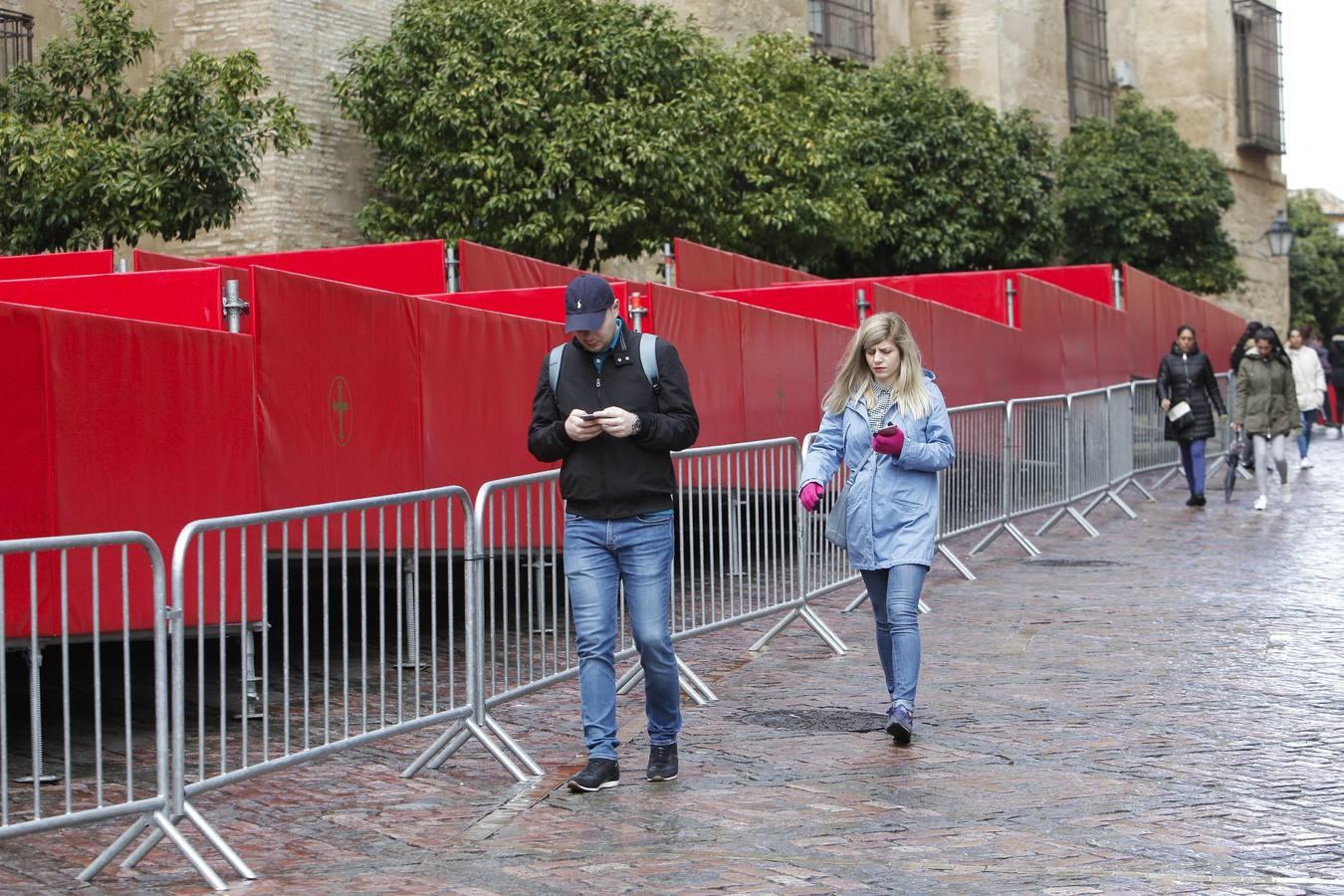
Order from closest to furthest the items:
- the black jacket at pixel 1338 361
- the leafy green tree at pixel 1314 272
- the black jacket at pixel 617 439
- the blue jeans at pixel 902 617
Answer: the black jacket at pixel 617 439 → the blue jeans at pixel 902 617 → the black jacket at pixel 1338 361 → the leafy green tree at pixel 1314 272

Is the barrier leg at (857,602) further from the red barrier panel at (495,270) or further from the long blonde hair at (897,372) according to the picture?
the red barrier panel at (495,270)

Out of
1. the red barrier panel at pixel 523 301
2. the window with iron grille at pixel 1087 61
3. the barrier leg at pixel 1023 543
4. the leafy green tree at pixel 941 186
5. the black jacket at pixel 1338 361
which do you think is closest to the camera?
the red barrier panel at pixel 523 301

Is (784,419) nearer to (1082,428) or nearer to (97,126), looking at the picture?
(1082,428)

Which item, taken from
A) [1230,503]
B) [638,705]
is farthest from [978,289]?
[638,705]

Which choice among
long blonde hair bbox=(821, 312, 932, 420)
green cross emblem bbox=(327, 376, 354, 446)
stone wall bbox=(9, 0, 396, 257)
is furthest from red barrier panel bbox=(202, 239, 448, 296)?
stone wall bbox=(9, 0, 396, 257)

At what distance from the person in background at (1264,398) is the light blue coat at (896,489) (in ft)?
35.4

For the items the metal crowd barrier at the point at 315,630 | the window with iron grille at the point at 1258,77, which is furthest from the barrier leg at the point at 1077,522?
the window with iron grille at the point at 1258,77

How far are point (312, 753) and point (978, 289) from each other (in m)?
16.0

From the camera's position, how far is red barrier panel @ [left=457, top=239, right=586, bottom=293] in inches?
591

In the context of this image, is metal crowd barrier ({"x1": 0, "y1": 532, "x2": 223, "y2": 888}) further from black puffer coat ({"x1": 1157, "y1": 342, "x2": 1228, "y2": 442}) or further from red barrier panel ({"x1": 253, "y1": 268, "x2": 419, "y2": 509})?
black puffer coat ({"x1": 1157, "y1": 342, "x2": 1228, "y2": 442})

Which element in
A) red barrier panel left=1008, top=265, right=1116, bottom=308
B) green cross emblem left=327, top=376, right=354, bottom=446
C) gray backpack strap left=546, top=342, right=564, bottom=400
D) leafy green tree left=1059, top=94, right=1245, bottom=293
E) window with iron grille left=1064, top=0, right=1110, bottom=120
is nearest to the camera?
gray backpack strap left=546, top=342, right=564, bottom=400

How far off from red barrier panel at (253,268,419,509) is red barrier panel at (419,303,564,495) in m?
0.18

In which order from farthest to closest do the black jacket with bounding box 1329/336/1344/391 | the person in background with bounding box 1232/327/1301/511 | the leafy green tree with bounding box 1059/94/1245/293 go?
the leafy green tree with bounding box 1059/94/1245/293 → the black jacket with bounding box 1329/336/1344/391 → the person in background with bounding box 1232/327/1301/511

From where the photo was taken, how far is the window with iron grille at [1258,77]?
65.6 meters
